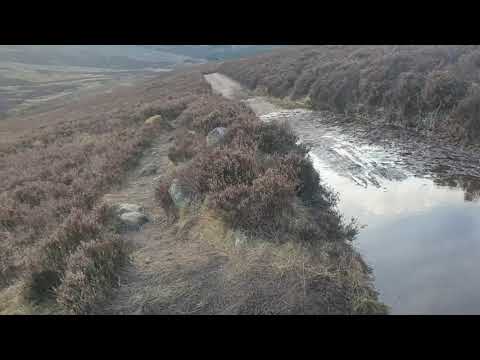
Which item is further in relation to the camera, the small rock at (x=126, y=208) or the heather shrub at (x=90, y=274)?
the small rock at (x=126, y=208)

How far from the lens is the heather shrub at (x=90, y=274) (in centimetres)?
462

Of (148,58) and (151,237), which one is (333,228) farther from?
(148,58)

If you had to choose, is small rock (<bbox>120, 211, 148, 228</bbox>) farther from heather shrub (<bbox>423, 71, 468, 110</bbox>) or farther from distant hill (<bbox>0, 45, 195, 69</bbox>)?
distant hill (<bbox>0, 45, 195, 69</bbox>)

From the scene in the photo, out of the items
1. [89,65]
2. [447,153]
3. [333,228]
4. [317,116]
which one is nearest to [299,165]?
[333,228]

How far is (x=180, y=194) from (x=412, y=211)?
5.43 m

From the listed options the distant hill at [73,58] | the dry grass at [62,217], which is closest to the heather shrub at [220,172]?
the dry grass at [62,217]

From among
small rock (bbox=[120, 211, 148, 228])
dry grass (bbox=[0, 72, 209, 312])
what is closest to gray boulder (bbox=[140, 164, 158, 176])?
dry grass (bbox=[0, 72, 209, 312])

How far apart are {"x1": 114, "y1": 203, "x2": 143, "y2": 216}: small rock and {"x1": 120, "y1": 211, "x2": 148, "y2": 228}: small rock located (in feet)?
0.65

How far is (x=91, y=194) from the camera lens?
27.5ft

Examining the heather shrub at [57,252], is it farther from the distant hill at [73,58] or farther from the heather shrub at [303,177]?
the distant hill at [73,58]

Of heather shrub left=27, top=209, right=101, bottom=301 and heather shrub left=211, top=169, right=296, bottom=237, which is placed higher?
heather shrub left=211, top=169, right=296, bottom=237

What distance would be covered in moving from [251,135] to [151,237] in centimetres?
460

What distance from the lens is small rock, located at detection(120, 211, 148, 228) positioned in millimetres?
6984

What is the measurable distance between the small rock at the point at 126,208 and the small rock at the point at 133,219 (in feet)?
0.65
